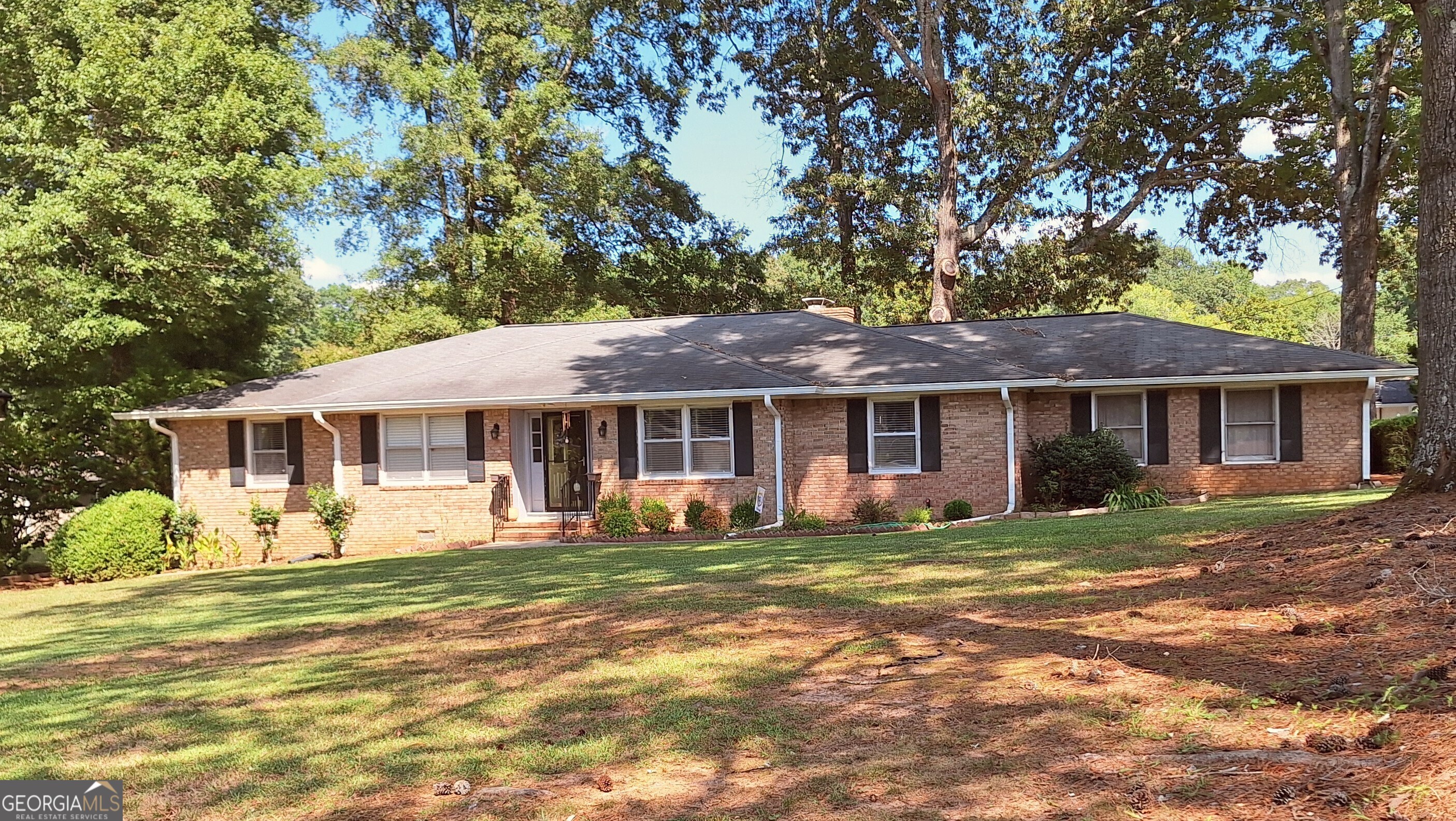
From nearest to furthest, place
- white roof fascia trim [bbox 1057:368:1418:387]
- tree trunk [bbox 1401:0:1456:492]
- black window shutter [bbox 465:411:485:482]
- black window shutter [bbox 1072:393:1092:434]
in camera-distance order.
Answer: tree trunk [bbox 1401:0:1456:492] < white roof fascia trim [bbox 1057:368:1418:387] < black window shutter [bbox 465:411:485:482] < black window shutter [bbox 1072:393:1092:434]

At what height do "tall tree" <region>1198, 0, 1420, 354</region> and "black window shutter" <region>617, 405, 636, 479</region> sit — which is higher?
"tall tree" <region>1198, 0, 1420, 354</region>

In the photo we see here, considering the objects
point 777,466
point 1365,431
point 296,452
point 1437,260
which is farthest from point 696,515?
point 1365,431

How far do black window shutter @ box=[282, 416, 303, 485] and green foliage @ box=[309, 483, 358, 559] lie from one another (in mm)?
740

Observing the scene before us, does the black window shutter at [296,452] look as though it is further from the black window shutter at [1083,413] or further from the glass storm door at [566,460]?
the black window shutter at [1083,413]

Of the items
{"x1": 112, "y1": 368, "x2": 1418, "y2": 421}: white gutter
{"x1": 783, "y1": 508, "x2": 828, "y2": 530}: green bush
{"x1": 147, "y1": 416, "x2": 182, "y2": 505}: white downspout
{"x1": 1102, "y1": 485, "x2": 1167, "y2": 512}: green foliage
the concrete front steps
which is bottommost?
the concrete front steps

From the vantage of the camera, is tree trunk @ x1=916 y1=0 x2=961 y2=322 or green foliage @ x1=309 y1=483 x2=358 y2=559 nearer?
green foliage @ x1=309 y1=483 x2=358 y2=559

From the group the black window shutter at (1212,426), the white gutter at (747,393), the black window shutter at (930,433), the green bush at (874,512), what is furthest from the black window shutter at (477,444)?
the black window shutter at (1212,426)

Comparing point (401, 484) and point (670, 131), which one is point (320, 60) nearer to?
point (670, 131)

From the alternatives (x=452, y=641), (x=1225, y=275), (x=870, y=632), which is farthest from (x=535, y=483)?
(x=1225, y=275)

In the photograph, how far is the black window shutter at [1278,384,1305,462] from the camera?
60.8ft

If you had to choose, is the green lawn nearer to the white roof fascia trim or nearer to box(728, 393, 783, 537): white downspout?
box(728, 393, 783, 537): white downspout

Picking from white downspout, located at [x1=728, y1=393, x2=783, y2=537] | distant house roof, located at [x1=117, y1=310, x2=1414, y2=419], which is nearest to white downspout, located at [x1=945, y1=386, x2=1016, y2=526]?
distant house roof, located at [x1=117, y1=310, x2=1414, y2=419]

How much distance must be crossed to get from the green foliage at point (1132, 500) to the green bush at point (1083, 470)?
11.8 inches

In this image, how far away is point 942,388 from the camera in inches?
675
